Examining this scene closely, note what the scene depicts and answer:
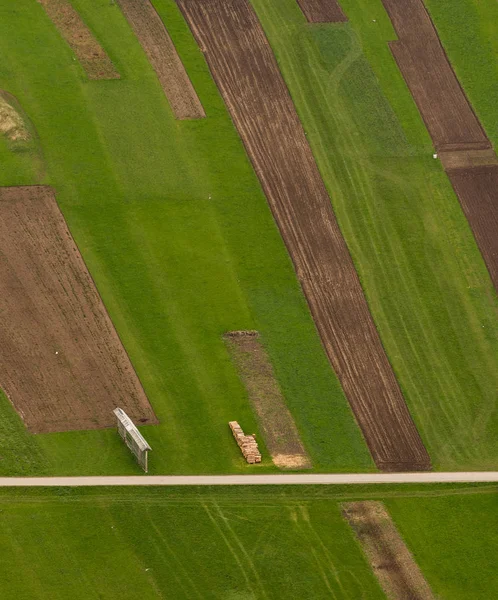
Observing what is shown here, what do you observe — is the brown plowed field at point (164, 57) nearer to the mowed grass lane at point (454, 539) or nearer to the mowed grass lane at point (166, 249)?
the mowed grass lane at point (166, 249)

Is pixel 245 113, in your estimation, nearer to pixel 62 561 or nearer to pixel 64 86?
pixel 64 86

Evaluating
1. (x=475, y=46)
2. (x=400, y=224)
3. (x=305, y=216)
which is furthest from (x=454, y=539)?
(x=475, y=46)

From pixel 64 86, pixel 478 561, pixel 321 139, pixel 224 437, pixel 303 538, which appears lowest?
pixel 478 561

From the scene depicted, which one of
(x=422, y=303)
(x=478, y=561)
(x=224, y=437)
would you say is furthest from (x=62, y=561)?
(x=422, y=303)

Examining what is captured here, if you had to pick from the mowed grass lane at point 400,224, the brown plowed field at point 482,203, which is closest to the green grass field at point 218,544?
the mowed grass lane at point 400,224

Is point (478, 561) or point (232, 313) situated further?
point (232, 313)

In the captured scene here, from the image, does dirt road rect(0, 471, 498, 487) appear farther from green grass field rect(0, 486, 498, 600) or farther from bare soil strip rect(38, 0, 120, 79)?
bare soil strip rect(38, 0, 120, 79)
